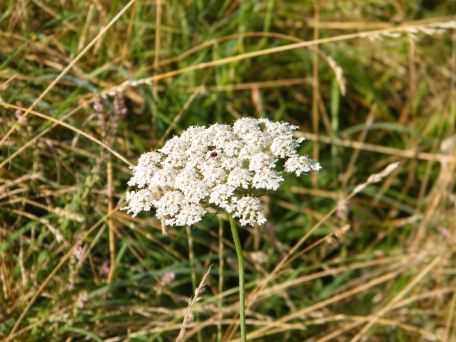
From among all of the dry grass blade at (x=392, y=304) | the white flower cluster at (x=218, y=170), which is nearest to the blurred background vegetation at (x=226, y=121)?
the dry grass blade at (x=392, y=304)

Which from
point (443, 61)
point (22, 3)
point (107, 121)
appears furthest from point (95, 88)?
point (443, 61)

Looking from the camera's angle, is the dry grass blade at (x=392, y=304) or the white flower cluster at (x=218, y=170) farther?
the dry grass blade at (x=392, y=304)

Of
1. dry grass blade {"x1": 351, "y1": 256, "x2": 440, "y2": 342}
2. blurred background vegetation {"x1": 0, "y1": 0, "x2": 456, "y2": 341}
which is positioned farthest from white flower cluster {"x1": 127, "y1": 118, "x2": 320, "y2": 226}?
dry grass blade {"x1": 351, "y1": 256, "x2": 440, "y2": 342}

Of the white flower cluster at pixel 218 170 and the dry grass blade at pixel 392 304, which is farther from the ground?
the white flower cluster at pixel 218 170

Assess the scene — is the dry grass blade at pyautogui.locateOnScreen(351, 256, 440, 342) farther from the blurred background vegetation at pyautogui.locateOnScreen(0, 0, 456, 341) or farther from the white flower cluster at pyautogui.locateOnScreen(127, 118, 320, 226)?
the white flower cluster at pyautogui.locateOnScreen(127, 118, 320, 226)

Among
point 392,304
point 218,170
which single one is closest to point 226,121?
point 392,304

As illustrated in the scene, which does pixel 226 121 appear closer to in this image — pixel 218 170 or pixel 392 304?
pixel 392 304

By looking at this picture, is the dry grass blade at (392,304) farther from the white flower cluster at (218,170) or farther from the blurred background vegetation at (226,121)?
the white flower cluster at (218,170)
